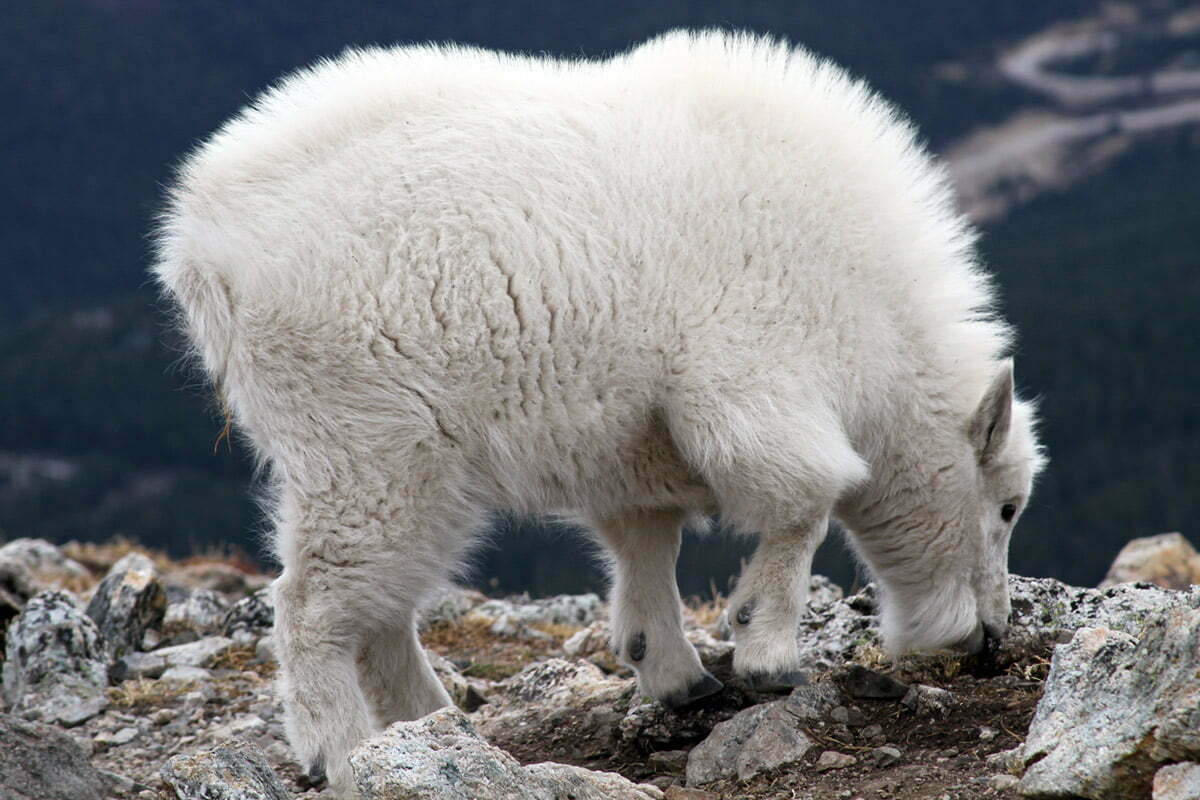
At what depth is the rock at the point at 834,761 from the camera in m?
5.02

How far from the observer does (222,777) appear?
14.5 feet

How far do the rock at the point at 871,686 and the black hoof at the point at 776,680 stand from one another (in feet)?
0.57

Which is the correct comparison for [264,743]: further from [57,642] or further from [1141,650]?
[1141,650]

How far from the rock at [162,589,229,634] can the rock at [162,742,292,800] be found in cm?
402

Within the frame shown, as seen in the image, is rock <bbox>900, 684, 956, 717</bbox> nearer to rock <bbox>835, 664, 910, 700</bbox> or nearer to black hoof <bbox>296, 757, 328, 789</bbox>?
rock <bbox>835, 664, 910, 700</bbox>

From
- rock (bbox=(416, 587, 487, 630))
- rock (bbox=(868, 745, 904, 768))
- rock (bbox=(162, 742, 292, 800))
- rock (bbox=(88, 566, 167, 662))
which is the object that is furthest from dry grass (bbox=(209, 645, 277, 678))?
rock (bbox=(868, 745, 904, 768))

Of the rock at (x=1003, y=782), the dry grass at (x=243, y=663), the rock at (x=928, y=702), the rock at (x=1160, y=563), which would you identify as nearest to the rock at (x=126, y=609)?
the dry grass at (x=243, y=663)

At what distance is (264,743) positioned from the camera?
259 inches

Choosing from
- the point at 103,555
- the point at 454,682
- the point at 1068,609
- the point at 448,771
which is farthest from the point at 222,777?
the point at 103,555

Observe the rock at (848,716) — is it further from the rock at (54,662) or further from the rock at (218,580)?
the rock at (218,580)

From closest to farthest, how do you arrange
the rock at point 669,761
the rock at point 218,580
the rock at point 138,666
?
1. the rock at point 669,761
2. the rock at point 138,666
3. the rock at point 218,580

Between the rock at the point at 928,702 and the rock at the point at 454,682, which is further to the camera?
the rock at the point at 454,682

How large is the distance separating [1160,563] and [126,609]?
6.77 meters

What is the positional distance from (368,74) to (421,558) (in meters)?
2.05
